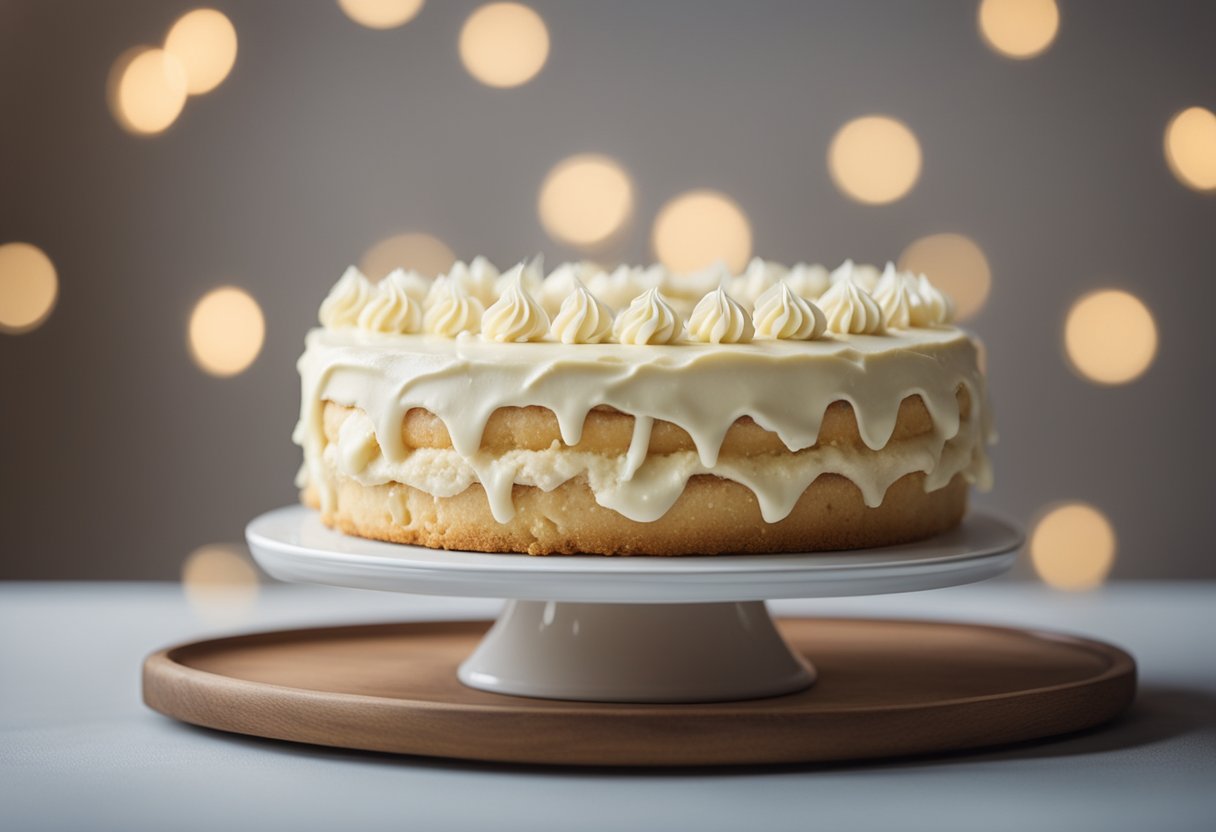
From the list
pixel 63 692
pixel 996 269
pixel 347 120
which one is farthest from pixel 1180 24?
pixel 63 692

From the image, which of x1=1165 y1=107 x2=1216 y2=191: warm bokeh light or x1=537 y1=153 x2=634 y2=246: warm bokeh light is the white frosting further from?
x1=1165 y1=107 x2=1216 y2=191: warm bokeh light

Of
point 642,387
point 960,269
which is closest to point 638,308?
point 642,387

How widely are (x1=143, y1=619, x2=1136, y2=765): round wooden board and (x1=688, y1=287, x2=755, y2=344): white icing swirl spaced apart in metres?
0.43

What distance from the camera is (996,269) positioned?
11.3 ft

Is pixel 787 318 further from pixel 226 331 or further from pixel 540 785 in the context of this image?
pixel 226 331

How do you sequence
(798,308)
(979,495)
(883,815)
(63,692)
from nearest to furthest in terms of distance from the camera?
(883,815), (798,308), (63,692), (979,495)

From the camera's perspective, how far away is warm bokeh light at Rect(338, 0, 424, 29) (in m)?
3.43

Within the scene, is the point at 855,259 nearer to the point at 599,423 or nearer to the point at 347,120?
the point at 347,120

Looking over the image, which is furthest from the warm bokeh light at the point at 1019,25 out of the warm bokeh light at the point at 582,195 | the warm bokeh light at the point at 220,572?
the warm bokeh light at the point at 220,572

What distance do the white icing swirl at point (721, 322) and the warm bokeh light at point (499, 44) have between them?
1692 mm

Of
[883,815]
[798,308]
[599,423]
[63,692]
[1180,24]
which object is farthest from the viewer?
[1180,24]

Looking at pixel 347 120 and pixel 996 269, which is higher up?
pixel 347 120

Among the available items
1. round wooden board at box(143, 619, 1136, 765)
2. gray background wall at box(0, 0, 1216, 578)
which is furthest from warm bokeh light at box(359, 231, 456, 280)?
round wooden board at box(143, 619, 1136, 765)

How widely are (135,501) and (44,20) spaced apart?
1049mm
